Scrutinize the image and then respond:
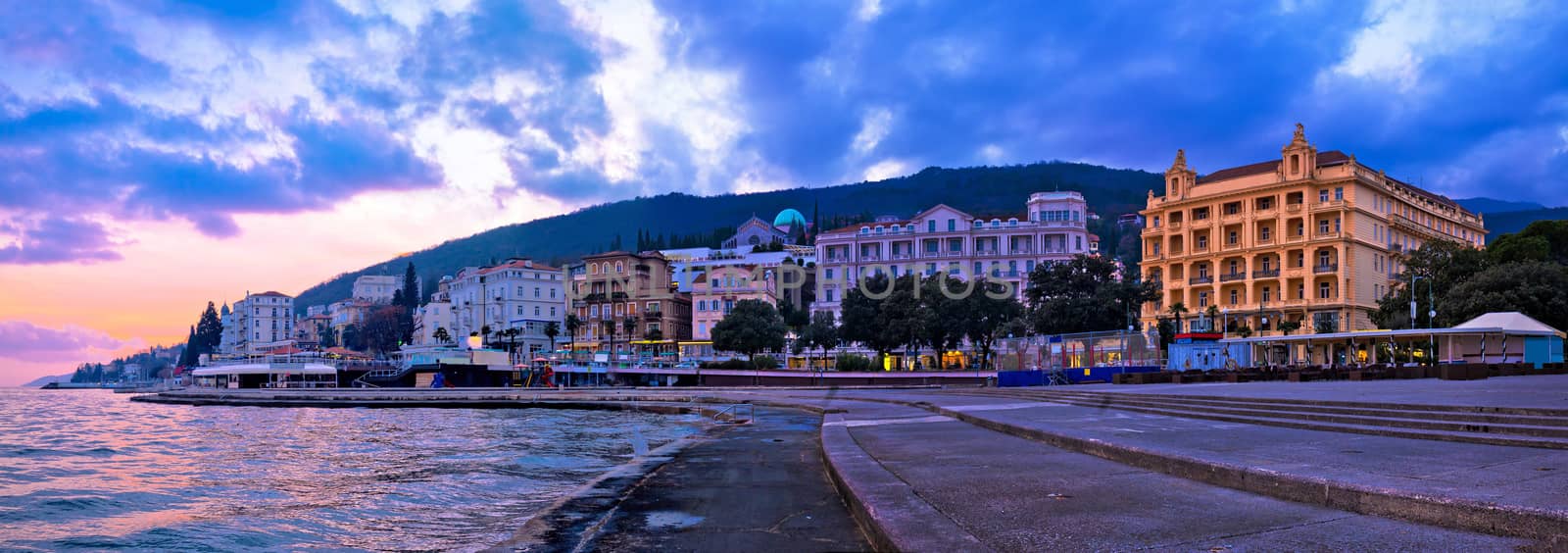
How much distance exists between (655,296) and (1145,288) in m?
58.6

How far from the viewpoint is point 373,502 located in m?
11.1

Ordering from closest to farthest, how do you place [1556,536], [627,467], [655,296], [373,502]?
[1556,536]
[373,502]
[627,467]
[655,296]

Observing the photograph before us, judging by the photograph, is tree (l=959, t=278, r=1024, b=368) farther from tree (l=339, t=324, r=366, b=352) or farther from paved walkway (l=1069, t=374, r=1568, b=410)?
tree (l=339, t=324, r=366, b=352)

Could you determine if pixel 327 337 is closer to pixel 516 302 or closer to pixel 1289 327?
pixel 516 302

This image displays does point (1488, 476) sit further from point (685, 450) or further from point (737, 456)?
point (685, 450)

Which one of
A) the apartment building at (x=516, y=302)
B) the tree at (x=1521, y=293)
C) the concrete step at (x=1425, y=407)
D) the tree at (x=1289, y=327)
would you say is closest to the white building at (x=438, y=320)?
the apartment building at (x=516, y=302)

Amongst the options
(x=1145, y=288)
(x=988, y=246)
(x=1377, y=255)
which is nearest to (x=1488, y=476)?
(x=1145, y=288)

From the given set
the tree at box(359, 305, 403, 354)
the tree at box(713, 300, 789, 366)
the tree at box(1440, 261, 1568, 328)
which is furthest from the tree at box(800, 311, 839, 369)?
the tree at box(359, 305, 403, 354)

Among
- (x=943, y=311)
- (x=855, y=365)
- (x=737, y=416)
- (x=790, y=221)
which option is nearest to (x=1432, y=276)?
(x=943, y=311)

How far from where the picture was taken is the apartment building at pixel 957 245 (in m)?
91.1

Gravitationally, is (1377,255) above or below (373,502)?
above

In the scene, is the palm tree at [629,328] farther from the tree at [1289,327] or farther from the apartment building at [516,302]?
the tree at [1289,327]

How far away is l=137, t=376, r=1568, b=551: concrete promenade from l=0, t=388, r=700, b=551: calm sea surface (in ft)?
7.90

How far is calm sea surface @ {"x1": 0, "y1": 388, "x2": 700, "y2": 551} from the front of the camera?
927 centimetres
